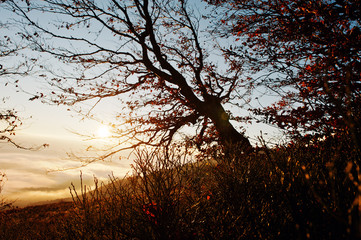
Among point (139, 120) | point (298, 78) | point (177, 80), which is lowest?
point (298, 78)

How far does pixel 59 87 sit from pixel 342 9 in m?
10.9

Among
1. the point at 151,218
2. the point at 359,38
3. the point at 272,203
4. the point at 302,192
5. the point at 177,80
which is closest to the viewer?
the point at 302,192

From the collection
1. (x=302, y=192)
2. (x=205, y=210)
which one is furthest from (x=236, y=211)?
(x=302, y=192)

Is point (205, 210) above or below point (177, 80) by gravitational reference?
below

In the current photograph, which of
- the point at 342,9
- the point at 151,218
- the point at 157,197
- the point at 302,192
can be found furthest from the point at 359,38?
the point at 151,218

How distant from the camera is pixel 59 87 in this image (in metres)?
8.95

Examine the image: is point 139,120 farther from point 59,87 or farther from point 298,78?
point 298,78

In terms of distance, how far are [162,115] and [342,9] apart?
8.03 meters

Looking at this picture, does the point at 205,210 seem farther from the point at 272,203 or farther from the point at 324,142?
the point at 324,142

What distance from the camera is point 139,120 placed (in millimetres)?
10227

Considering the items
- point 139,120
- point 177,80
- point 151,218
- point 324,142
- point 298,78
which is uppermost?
point 177,80

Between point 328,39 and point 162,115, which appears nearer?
point 328,39

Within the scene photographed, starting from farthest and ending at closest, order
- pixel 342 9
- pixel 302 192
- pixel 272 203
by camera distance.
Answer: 1. pixel 342 9
2. pixel 272 203
3. pixel 302 192

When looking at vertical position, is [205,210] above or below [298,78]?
below
